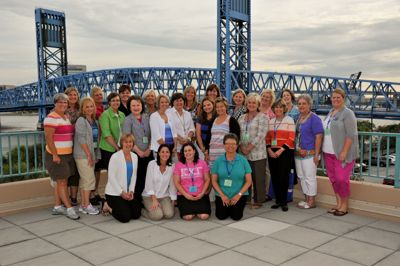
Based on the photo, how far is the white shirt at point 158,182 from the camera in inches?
208

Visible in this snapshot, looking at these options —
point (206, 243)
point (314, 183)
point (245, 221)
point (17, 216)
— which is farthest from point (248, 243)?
point (17, 216)

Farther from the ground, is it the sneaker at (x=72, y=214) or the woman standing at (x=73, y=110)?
the woman standing at (x=73, y=110)

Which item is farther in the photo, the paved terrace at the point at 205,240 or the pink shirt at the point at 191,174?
the pink shirt at the point at 191,174

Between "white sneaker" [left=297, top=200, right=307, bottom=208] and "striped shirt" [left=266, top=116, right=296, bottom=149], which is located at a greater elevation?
"striped shirt" [left=266, top=116, right=296, bottom=149]

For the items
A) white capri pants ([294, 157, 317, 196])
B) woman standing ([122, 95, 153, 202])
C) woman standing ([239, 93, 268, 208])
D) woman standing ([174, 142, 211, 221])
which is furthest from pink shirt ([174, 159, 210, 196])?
white capri pants ([294, 157, 317, 196])

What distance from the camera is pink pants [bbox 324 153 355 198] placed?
17.3ft

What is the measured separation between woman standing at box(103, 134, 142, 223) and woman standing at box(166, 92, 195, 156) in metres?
0.78

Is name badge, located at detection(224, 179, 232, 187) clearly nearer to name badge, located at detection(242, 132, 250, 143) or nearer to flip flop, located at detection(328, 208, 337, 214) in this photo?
name badge, located at detection(242, 132, 250, 143)

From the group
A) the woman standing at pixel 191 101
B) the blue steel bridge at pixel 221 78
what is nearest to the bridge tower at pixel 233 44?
the blue steel bridge at pixel 221 78

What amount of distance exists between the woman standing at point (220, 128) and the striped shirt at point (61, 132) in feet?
6.28

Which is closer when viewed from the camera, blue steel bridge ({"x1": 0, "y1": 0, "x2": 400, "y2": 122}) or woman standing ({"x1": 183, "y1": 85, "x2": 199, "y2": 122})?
woman standing ({"x1": 183, "y1": 85, "x2": 199, "y2": 122})

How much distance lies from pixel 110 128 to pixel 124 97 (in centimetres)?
61

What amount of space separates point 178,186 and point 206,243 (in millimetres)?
1124

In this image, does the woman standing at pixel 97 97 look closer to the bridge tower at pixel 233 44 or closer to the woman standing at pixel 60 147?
the woman standing at pixel 60 147
